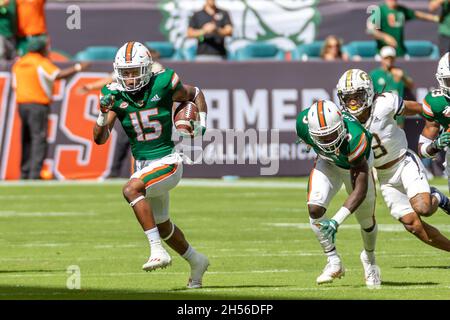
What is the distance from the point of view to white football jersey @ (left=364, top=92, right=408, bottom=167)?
11.2 meters

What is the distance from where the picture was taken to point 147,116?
10.3 metres

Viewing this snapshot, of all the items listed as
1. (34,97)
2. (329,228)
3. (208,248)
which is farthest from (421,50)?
(329,228)

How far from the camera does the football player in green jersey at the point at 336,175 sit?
9.84m

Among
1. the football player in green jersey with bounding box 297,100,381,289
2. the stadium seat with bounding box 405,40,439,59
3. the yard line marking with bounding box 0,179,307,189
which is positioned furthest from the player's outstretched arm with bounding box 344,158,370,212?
the stadium seat with bounding box 405,40,439,59

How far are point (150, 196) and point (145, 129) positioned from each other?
0.55 metres

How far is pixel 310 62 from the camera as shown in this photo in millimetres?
20328

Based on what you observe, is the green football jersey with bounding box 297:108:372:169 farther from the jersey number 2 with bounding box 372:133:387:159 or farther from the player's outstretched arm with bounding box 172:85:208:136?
the jersey number 2 with bounding box 372:133:387:159

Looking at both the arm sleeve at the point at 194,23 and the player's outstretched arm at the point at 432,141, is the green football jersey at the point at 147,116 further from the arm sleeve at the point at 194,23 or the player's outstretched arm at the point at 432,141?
the arm sleeve at the point at 194,23

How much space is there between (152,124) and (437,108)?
265 cm

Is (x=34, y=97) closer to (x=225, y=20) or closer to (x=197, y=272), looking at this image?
(x=225, y=20)
